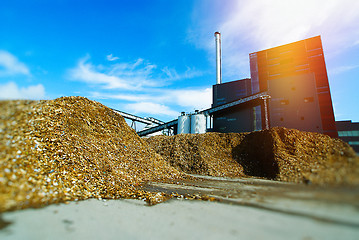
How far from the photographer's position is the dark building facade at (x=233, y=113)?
28.7 metres

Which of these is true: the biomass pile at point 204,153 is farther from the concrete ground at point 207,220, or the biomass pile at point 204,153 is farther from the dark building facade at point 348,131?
the dark building facade at point 348,131

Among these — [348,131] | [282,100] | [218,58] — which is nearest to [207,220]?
[282,100]

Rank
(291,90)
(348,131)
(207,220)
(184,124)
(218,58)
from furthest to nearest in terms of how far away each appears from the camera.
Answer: (218,58), (348,131), (184,124), (291,90), (207,220)

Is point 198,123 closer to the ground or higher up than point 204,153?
higher up

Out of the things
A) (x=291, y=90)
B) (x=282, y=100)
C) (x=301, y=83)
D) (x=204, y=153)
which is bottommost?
(x=204, y=153)

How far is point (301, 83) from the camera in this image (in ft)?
85.5

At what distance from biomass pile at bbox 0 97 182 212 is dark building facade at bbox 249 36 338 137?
84.0 feet

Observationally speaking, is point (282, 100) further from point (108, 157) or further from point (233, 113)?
point (108, 157)

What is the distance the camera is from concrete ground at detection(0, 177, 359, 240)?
1.13 m

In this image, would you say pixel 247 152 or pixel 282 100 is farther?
pixel 282 100

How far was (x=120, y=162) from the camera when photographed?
655cm

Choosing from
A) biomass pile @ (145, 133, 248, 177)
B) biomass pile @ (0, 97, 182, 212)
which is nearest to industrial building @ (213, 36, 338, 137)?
biomass pile @ (145, 133, 248, 177)

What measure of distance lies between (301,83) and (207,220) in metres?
31.3

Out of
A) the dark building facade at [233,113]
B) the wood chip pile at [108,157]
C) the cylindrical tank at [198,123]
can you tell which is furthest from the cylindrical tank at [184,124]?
the wood chip pile at [108,157]
